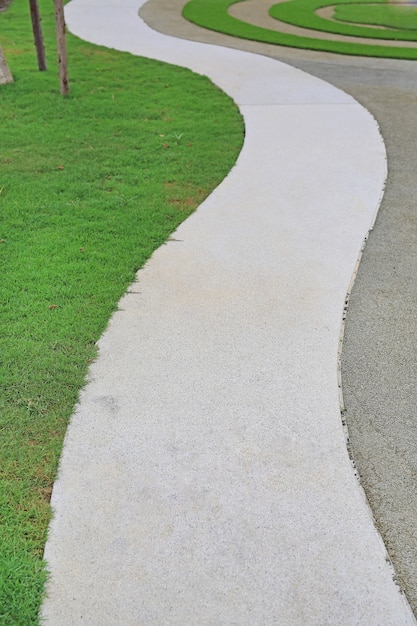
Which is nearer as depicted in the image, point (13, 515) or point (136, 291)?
point (13, 515)

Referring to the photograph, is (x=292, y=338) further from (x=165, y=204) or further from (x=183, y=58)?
(x=183, y=58)

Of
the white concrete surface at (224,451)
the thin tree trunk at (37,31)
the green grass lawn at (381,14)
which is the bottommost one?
the green grass lawn at (381,14)

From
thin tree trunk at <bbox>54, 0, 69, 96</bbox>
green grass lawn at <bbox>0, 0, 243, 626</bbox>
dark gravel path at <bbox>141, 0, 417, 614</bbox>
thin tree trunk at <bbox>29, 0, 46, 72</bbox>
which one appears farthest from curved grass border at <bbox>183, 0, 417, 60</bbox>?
thin tree trunk at <bbox>54, 0, 69, 96</bbox>

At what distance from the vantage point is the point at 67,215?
189 inches

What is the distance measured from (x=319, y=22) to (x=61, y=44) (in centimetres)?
813

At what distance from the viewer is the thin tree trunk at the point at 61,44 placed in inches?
271

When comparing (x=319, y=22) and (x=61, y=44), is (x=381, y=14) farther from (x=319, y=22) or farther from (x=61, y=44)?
(x=61, y=44)

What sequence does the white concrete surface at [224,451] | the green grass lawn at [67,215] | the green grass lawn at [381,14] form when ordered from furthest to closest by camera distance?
the green grass lawn at [381,14], the green grass lawn at [67,215], the white concrete surface at [224,451]

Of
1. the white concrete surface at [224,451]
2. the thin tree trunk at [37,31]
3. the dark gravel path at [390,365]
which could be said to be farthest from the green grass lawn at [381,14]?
the white concrete surface at [224,451]

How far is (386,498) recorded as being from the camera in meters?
2.48

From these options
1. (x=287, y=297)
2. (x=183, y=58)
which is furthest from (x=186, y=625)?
(x=183, y=58)

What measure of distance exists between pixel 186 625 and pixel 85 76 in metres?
8.05

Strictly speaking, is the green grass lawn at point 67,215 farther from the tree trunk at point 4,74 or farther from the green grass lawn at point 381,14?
the green grass lawn at point 381,14

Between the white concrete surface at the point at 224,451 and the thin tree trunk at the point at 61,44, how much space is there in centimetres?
333
